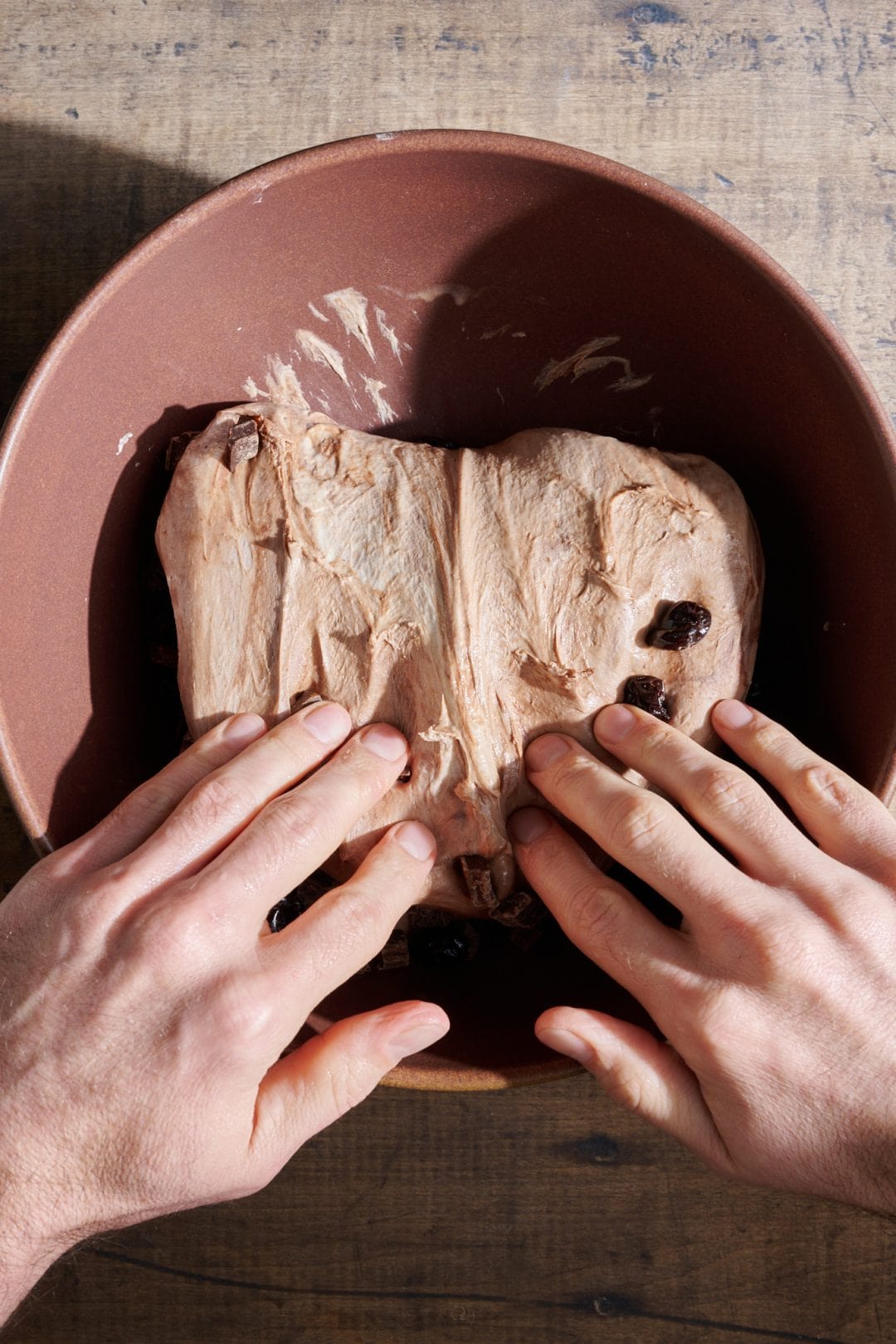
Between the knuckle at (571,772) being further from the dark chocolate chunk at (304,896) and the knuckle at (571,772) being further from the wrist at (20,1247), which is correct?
the wrist at (20,1247)

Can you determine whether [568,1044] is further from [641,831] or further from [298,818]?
[298,818]

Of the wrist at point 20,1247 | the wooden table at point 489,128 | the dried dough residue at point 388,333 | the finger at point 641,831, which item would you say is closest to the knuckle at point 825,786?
the finger at point 641,831

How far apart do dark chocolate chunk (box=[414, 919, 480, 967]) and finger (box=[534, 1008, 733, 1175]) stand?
20cm

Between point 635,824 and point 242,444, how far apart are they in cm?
61

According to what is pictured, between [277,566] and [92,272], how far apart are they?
59 centimetres

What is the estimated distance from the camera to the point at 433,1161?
1.40 meters

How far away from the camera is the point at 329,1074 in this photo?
98 cm

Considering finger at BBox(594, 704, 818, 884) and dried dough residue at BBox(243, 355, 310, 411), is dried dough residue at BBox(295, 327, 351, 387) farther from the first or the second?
finger at BBox(594, 704, 818, 884)

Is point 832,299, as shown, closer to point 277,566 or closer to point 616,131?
point 616,131

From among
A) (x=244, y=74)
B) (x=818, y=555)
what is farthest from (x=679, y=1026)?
A: (x=244, y=74)

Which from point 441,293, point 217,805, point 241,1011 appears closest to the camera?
point 241,1011

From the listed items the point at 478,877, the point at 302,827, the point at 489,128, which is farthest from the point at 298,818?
the point at 489,128

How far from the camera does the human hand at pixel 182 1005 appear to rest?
3.03 feet

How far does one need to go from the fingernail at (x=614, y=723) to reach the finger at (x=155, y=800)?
14.7 inches
